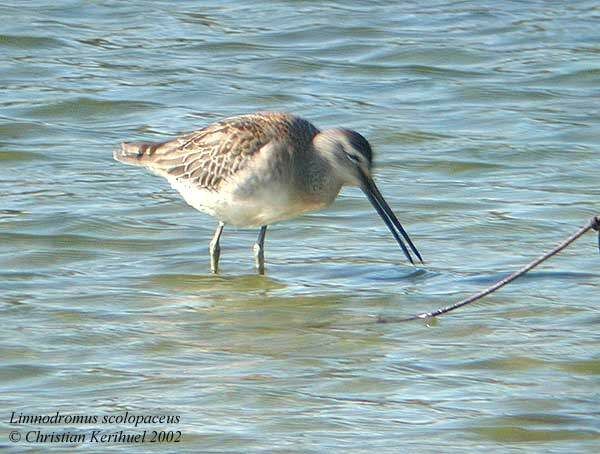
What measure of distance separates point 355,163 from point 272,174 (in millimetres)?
454

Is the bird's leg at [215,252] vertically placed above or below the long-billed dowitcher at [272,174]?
below

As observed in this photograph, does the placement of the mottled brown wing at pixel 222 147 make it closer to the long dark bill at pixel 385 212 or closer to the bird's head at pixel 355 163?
the bird's head at pixel 355 163

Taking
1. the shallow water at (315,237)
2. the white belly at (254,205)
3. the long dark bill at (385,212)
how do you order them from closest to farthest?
1. the shallow water at (315,237)
2. the white belly at (254,205)
3. the long dark bill at (385,212)

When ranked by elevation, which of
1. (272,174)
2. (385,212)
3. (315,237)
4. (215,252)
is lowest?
(315,237)

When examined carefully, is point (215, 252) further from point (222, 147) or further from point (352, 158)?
point (352, 158)

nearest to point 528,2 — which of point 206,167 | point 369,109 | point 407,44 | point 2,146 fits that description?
point 407,44

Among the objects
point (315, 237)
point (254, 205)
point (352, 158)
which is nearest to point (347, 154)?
point (352, 158)

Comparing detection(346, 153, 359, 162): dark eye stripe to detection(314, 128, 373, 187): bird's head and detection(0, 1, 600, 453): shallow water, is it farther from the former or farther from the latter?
detection(0, 1, 600, 453): shallow water

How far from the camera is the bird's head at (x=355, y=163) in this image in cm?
917

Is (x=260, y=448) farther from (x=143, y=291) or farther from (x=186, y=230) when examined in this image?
(x=186, y=230)

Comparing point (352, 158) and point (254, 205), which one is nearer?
point (254, 205)

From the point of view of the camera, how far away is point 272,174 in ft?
29.9

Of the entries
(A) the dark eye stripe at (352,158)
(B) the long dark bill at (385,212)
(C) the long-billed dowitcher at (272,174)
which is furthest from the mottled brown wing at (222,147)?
(B) the long dark bill at (385,212)

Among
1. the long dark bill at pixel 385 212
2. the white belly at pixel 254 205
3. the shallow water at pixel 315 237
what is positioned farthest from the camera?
the long dark bill at pixel 385 212
